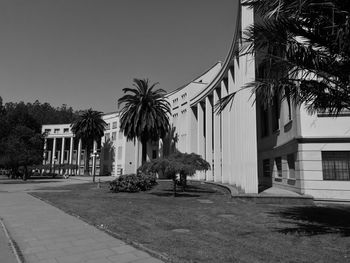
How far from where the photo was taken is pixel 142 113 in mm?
37750

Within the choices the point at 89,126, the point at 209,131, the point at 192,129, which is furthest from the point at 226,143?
the point at 89,126

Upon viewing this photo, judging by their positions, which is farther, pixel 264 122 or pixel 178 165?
pixel 264 122

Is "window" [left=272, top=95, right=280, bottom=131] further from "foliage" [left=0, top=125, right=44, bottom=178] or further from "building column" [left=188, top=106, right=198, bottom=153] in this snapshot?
"foliage" [left=0, top=125, right=44, bottom=178]

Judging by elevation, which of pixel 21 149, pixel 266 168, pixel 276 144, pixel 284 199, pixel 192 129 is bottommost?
pixel 284 199

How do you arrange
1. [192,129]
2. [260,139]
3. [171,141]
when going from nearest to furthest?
[260,139] → [192,129] → [171,141]

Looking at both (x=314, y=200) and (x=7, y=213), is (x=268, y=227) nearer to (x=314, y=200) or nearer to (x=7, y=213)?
(x=314, y=200)

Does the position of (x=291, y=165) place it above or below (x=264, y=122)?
below

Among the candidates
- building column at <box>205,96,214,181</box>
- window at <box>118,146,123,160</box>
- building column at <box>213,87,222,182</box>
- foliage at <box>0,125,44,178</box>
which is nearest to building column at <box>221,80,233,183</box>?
building column at <box>213,87,222,182</box>

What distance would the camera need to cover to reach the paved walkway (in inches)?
239

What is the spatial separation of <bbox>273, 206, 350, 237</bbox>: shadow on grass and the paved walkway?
4.56 meters

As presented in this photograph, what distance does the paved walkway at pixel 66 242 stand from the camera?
6066 mm

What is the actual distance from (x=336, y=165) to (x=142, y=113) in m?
24.8

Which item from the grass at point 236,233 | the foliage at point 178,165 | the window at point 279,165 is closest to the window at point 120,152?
the foliage at point 178,165

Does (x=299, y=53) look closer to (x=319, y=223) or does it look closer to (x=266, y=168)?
(x=319, y=223)
